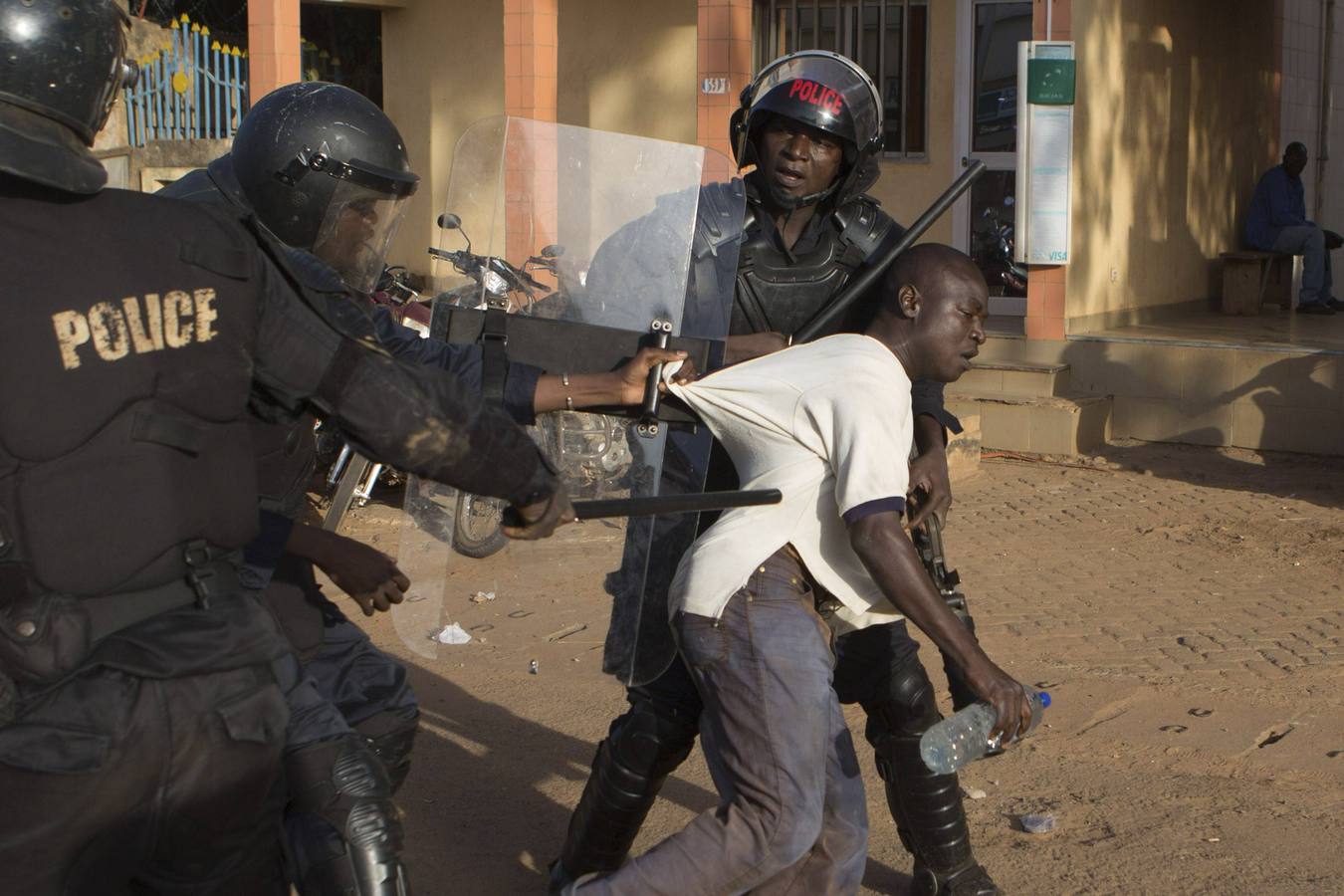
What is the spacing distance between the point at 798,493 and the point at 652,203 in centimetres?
88

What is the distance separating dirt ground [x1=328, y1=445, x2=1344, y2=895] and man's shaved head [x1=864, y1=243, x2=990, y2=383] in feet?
2.63

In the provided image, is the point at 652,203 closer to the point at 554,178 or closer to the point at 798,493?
the point at 554,178

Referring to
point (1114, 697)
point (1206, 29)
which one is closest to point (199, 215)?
point (1114, 697)

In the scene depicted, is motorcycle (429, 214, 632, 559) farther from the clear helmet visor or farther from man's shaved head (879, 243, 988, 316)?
man's shaved head (879, 243, 988, 316)

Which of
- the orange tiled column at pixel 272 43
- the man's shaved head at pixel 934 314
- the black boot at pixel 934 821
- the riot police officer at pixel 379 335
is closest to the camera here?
the riot police officer at pixel 379 335

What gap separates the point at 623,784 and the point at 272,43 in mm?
9562

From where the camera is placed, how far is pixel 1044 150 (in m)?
10.5

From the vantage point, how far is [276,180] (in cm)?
328

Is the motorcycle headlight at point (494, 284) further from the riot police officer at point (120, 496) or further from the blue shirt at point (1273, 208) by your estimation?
the blue shirt at point (1273, 208)


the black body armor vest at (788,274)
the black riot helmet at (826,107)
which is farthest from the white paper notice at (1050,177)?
the black body armor vest at (788,274)

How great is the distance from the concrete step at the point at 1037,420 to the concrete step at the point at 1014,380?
0.21 feet

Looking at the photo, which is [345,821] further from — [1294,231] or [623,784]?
[1294,231]

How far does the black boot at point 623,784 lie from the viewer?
3566mm

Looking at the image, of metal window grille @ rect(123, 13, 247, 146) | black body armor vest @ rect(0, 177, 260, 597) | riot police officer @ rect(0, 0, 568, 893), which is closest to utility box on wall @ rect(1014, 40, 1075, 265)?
metal window grille @ rect(123, 13, 247, 146)
